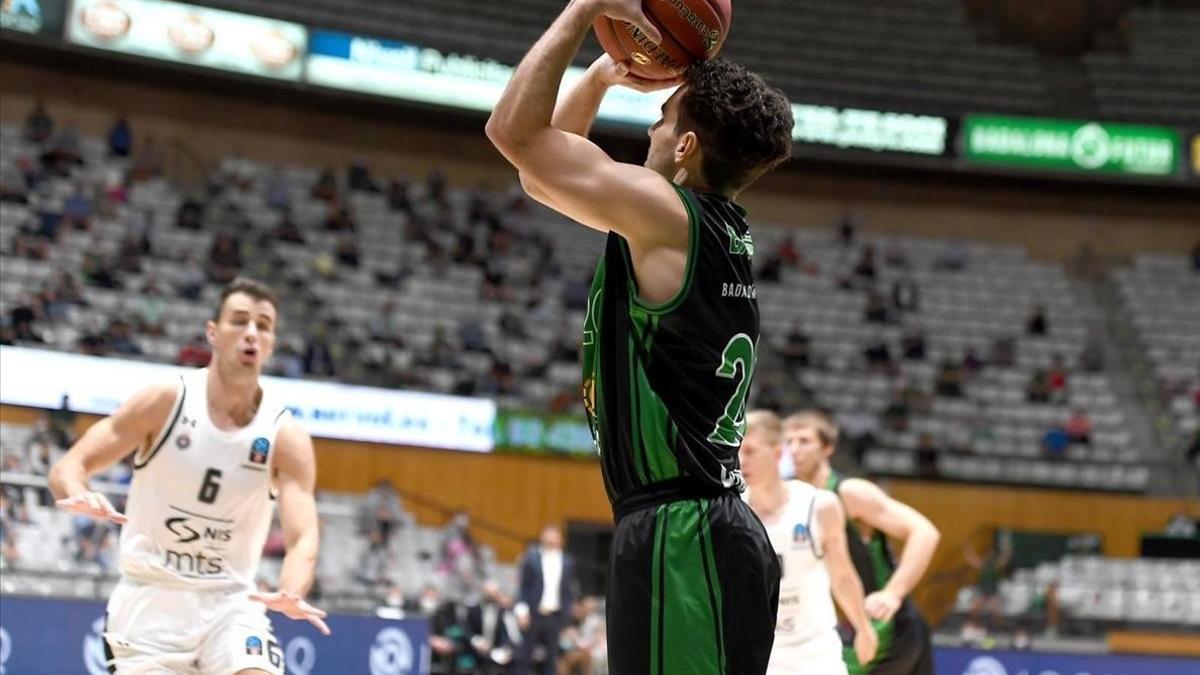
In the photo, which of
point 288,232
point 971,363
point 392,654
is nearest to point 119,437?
point 392,654

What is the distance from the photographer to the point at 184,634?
5230 mm

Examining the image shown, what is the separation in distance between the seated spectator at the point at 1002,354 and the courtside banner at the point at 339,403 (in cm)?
870

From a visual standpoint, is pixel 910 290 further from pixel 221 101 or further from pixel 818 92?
pixel 221 101

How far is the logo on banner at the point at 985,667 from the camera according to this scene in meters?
11.7

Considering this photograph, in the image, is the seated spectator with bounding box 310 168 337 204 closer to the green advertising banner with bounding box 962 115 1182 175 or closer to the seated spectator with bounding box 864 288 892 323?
the seated spectator with bounding box 864 288 892 323

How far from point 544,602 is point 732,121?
1122cm

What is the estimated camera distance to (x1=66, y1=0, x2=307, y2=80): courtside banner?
20.0 meters

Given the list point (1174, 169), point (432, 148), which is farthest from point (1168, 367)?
point (432, 148)

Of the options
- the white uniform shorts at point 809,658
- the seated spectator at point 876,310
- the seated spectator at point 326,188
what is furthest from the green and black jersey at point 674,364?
the seated spectator at point 876,310

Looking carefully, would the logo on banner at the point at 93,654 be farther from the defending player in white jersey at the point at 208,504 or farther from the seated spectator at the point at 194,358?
the seated spectator at the point at 194,358

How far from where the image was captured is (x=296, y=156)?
23.7 metres

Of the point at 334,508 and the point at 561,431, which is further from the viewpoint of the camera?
the point at 561,431

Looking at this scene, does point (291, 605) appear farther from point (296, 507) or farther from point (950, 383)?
point (950, 383)

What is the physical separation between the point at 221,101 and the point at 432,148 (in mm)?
3448
